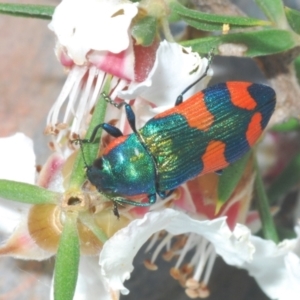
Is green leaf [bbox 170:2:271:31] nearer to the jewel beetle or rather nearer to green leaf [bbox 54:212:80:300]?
the jewel beetle

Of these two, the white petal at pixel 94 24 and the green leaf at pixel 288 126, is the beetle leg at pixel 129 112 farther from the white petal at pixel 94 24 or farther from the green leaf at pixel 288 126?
the green leaf at pixel 288 126

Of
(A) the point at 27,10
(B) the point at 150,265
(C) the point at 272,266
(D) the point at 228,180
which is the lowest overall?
(B) the point at 150,265

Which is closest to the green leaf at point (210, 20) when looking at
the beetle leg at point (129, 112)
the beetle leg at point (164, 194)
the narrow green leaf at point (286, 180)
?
the beetle leg at point (129, 112)

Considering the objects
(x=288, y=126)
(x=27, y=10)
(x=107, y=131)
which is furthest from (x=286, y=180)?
(x=27, y=10)

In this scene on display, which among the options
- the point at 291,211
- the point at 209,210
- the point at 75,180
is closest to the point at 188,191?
the point at 209,210

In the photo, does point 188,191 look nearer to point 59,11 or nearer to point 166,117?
point 166,117

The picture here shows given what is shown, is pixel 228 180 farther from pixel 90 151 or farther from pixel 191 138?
pixel 90 151

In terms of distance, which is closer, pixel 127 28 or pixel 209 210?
pixel 127 28
